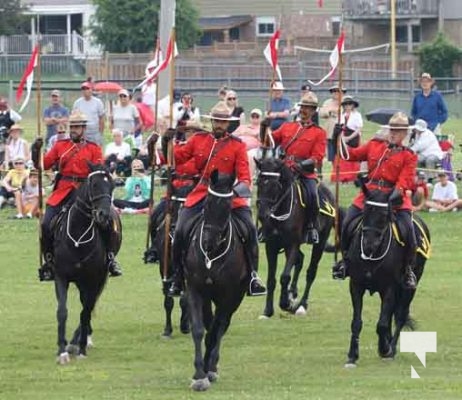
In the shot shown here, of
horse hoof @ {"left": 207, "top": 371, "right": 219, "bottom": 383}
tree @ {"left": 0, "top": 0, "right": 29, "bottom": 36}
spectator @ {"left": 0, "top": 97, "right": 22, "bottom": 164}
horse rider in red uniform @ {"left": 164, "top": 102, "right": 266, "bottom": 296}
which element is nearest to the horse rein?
horse rider in red uniform @ {"left": 164, "top": 102, "right": 266, "bottom": 296}

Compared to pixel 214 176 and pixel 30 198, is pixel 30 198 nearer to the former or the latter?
pixel 30 198

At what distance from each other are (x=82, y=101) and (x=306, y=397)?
61.0ft

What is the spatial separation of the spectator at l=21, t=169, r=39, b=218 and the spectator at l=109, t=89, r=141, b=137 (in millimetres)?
3916

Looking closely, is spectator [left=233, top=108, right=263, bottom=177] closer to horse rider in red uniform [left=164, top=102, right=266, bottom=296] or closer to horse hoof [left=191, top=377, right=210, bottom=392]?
horse rider in red uniform [left=164, top=102, right=266, bottom=296]

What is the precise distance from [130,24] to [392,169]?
185 ft

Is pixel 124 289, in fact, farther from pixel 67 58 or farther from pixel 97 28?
pixel 97 28

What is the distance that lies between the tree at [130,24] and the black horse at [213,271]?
56.0 metres

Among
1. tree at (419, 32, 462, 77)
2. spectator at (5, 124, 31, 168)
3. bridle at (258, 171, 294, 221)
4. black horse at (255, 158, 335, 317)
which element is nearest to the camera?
bridle at (258, 171, 294, 221)

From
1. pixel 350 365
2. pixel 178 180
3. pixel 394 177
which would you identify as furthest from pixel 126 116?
pixel 350 365

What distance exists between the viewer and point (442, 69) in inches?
2628

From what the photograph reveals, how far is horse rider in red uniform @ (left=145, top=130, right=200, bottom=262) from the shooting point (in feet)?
56.9

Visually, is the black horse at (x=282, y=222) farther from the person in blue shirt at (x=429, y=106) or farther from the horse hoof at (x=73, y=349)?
the person in blue shirt at (x=429, y=106)

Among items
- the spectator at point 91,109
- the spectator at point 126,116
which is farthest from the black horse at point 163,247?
the spectator at point 126,116

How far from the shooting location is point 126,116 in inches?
1351
